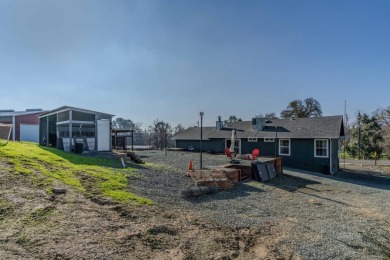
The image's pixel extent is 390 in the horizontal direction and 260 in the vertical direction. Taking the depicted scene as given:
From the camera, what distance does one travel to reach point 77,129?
1769 cm

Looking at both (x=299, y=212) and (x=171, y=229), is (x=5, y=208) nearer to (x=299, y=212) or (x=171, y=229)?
(x=171, y=229)

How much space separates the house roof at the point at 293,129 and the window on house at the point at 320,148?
0.57 meters

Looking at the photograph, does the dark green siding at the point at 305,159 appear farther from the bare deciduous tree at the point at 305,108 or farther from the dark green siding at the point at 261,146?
the bare deciduous tree at the point at 305,108

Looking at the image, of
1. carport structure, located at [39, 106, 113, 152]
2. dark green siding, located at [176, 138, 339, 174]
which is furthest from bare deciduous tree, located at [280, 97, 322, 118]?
carport structure, located at [39, 106, 113, 152]

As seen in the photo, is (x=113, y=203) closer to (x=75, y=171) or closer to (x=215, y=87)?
(x=75, y=171)

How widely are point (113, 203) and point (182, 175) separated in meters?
5.33

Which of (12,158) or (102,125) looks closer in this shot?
(12,158)

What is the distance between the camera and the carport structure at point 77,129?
57.0 feet

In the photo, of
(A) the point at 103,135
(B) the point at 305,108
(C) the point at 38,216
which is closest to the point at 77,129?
(A) the point at 103,135

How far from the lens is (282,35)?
50.4ft

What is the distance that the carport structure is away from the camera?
17.4 m

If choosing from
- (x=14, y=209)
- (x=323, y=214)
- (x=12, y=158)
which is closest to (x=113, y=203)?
(x=14, y=209)

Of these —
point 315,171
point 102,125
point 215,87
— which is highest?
point 215,87

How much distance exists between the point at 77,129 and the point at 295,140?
1664 centimetres
